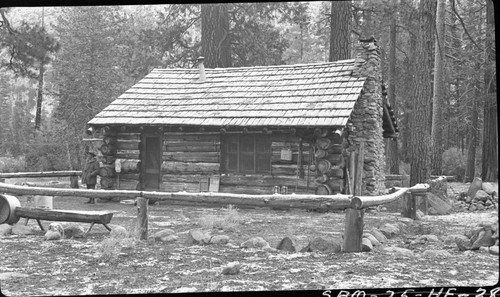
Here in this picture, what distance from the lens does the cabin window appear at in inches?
512

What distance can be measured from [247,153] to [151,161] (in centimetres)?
292

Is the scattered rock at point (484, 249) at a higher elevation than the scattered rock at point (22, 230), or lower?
higher

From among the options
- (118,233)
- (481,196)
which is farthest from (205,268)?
(481,196)

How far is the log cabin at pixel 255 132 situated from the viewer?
40.3ft

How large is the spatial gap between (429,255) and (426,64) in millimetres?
7462

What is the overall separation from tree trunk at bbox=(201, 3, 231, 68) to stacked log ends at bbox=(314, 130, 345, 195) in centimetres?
794

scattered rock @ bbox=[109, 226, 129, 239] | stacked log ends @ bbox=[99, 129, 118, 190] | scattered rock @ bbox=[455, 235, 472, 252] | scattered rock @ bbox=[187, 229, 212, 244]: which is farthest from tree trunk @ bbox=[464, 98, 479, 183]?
scattered rock @ bbox=[109, 226, 129, 239]

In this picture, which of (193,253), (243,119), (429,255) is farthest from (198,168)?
(429,255)

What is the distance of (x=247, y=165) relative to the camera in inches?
520

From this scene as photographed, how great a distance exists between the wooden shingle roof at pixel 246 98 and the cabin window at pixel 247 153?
2.34ft

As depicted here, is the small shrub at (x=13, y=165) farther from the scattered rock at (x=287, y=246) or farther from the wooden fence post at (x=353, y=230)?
the wooden fence post at (x=353, y=230)

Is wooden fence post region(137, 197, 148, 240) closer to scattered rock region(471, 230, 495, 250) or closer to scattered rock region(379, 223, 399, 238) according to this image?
scattered rock region(379, 223, 399, 238)

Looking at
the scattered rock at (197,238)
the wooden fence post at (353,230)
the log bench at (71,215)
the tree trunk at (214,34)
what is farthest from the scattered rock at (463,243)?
the tree trunk at (214,34)

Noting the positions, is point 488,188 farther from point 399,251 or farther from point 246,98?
point 399,251
